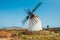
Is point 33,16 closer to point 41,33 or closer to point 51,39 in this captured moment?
point 41,33

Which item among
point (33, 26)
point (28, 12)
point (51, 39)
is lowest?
point (51, 39)

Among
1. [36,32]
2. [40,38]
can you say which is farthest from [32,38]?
[36,32]

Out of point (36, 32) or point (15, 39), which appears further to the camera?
point (36, 32)

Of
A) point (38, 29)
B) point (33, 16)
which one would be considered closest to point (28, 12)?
point (33, 16)

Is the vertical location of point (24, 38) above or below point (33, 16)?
below

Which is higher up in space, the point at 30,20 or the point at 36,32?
the point at 30,20

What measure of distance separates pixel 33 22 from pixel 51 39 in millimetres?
12268

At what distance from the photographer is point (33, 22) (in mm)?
55875

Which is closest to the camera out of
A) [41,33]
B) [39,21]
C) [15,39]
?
[15,39]

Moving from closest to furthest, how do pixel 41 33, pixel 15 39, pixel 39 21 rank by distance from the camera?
pixel 15 39
pixel 41 33
pixel 39 21

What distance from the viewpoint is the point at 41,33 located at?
5334 centimetres

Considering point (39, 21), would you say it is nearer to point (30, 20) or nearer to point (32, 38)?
point (30, 20)

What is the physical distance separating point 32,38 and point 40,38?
181cm

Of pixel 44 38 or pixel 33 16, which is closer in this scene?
pixel 44 38
